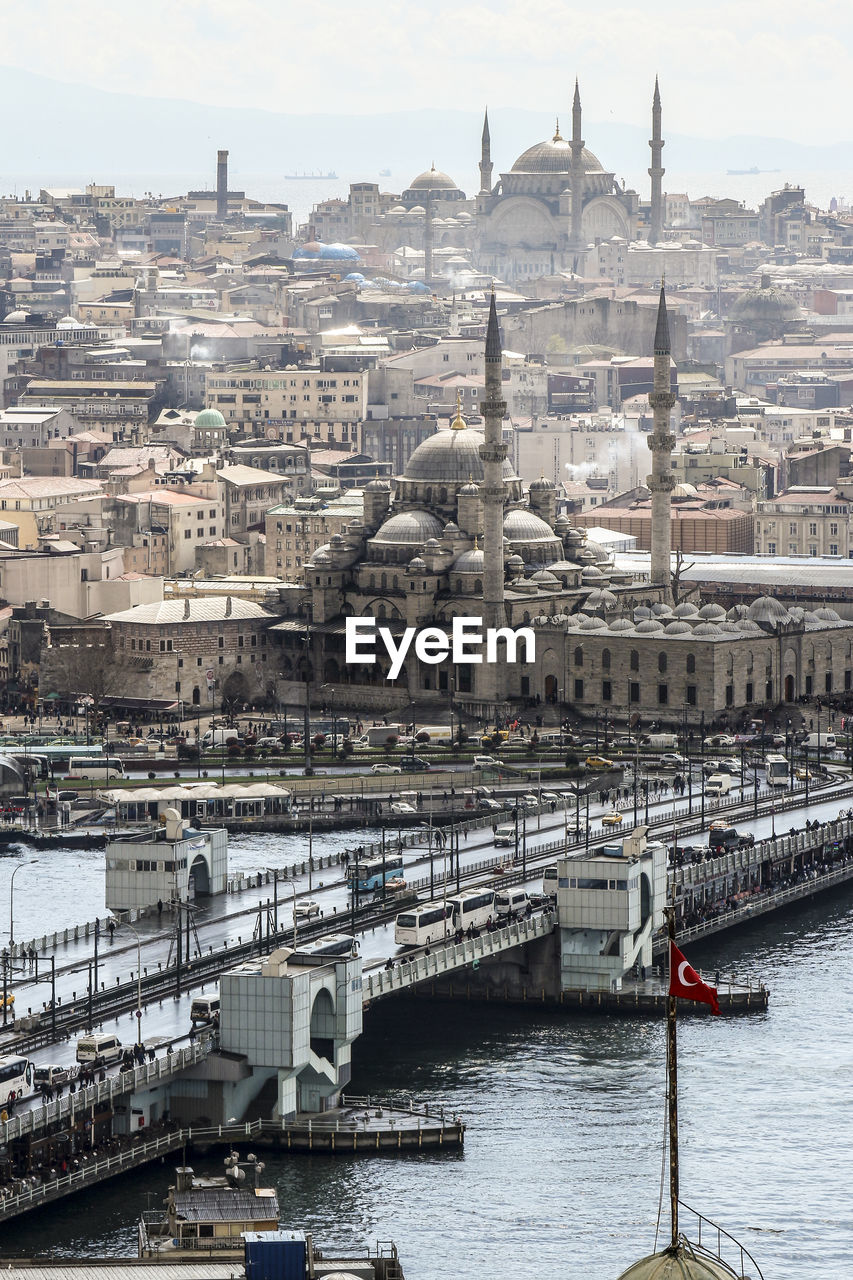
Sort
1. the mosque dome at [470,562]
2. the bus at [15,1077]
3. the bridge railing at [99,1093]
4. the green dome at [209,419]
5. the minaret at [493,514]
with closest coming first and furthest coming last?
the bridge railing at [99,1093] → the bus at [15,1077] → the minaret at [493,514] → the mosque dome at [470,562] → the green dome at [209,419]

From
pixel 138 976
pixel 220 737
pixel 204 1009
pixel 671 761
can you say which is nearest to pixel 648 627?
pixel 671 761

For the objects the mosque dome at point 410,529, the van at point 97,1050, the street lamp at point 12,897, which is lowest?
the street lamp at point 12,897

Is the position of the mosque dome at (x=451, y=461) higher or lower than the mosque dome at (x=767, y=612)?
higher

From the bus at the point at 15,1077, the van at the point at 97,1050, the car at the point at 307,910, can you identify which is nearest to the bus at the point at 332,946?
the van at the point at 97,1050

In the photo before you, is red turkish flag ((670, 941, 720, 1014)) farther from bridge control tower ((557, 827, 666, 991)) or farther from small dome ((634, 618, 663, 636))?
small dome ((634, 618, 663, 636))

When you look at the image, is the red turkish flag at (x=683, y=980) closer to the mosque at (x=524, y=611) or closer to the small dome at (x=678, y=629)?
the mosque at (x=524, y=611)

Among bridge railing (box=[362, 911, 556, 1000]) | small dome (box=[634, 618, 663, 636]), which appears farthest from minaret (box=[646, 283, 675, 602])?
bridge railing (box=[362, 911, 556, 1000])
